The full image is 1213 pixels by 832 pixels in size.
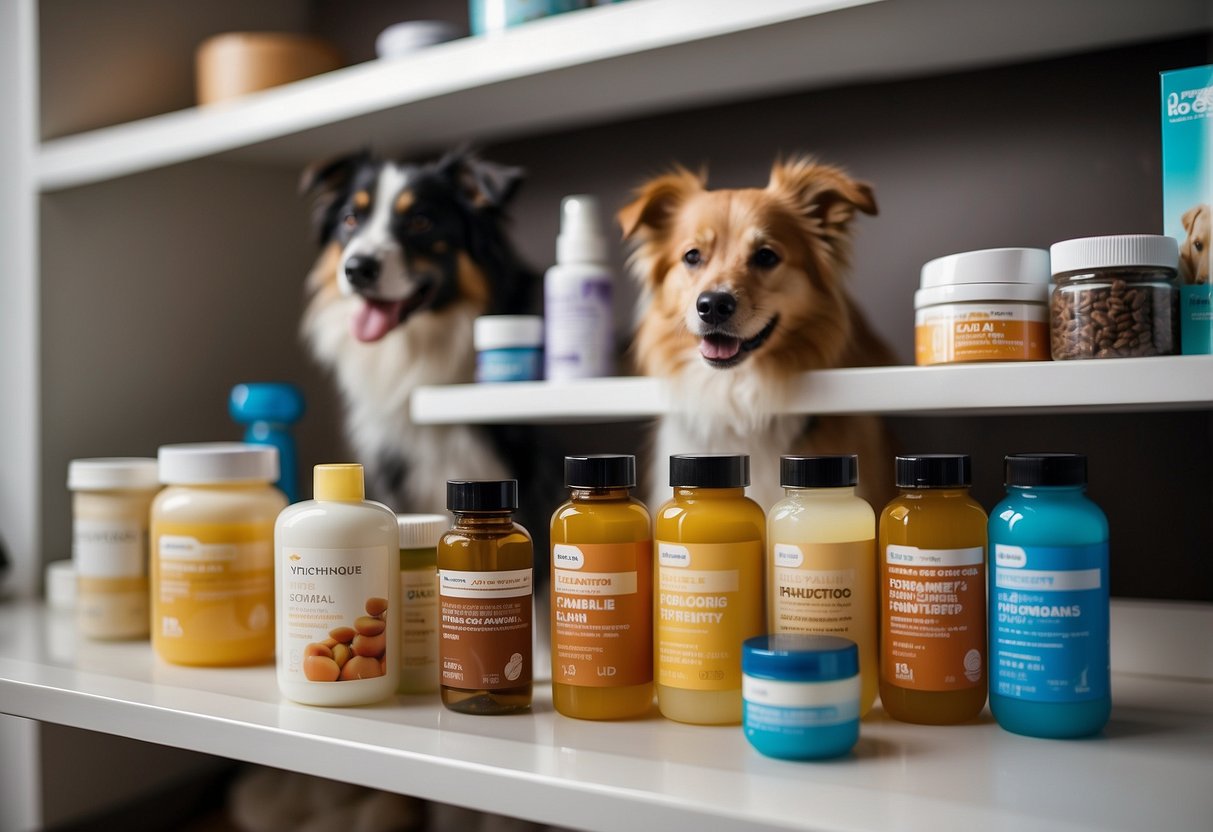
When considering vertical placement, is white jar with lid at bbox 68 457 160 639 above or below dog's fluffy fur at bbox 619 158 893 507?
below

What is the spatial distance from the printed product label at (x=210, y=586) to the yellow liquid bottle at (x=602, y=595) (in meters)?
0.32

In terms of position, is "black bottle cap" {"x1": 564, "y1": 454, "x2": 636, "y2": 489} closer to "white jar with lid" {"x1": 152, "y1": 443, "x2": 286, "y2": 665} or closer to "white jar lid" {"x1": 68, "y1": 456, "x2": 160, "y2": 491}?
"white jar with lid" {"x1": 152, "y1": 443, "x2": 286, "y2": 665}

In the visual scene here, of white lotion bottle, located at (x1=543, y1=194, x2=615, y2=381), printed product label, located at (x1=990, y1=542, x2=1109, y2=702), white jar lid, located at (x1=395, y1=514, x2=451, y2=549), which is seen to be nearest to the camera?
printed product label, located at (x1=990, y1=542, x2=1109, y2=702)

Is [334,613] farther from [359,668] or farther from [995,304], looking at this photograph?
[995,304]

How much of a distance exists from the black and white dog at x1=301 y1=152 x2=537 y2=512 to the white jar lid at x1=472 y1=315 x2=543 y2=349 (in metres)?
0.10

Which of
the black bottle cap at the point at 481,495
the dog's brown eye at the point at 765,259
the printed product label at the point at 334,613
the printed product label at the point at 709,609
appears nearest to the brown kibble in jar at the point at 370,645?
the printed product label at the point at 334,613

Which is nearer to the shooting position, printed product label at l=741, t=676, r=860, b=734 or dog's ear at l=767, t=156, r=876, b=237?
printed product label at l=741, t=676, r=860, b=734

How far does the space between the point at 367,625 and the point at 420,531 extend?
0.10 meters

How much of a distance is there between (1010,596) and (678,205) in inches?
17.9

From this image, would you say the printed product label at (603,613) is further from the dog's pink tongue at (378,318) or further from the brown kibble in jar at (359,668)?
the dog's pink tongue at (378,318)

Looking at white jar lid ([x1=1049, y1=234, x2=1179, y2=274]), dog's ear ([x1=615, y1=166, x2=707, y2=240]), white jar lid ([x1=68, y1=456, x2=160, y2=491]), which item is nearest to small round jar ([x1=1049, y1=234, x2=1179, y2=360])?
white jar lid ([x1=1049, y1=234, x2=1179, y2=274])

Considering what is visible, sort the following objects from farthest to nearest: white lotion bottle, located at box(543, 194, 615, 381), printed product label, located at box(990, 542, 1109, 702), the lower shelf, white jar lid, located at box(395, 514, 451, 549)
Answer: white lotion bottle, located at box(543, 194, 615, 381)
white jar lid, located at box(395, 514, 451, 549)
printed product label, located at box(990, 542, 1109, 702)
the lower shelf

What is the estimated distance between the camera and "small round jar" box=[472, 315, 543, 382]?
1.00 metres

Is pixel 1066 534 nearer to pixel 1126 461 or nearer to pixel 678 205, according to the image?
pixel 1126 461
